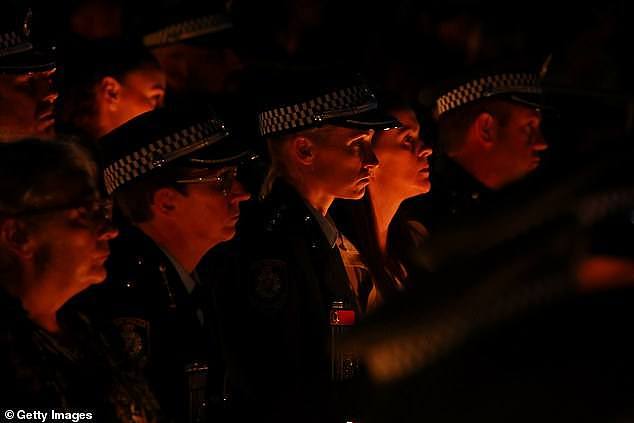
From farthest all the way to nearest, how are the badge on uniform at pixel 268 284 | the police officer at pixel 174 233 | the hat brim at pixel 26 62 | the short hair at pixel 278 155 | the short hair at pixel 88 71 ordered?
the short hair at pixel 88 71 → the hat brim at pixel 26 62 → the short hair at pixel 278 155 → the badge on uniform at pixel 268 284 → the police officer at pixel 174 233

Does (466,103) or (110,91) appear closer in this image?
(110,91)

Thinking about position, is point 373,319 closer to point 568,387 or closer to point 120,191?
point 568,387

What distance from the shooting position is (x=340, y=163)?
496 cm

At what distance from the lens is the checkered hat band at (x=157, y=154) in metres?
4.34

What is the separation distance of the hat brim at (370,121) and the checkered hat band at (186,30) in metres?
1.86

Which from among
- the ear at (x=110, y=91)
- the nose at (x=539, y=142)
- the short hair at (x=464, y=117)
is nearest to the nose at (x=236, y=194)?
the ear at (x=110, y=91)

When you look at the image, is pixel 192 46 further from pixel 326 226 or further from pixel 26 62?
pixel 326 226

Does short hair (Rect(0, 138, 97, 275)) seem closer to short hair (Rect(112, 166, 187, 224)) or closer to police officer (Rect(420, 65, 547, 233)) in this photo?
short hair (Rect(112, 166, 187, 224))

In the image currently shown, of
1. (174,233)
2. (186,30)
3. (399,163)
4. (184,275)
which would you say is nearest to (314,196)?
(399,163)

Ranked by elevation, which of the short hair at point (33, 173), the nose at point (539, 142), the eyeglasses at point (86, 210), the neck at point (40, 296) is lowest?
the neck at point (40, 296)

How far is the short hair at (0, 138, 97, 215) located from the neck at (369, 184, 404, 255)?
2.09 metres

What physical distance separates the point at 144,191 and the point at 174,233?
0.21m

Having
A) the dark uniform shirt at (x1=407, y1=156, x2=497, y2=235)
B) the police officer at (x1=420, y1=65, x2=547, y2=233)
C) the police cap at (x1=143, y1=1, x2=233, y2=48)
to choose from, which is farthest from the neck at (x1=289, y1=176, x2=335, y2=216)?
the police cap at (x1=143, y1=1, x2=233, y2=48)

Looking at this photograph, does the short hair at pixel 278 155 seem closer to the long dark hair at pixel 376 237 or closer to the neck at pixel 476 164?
the long dark hair at pixel 376 237
